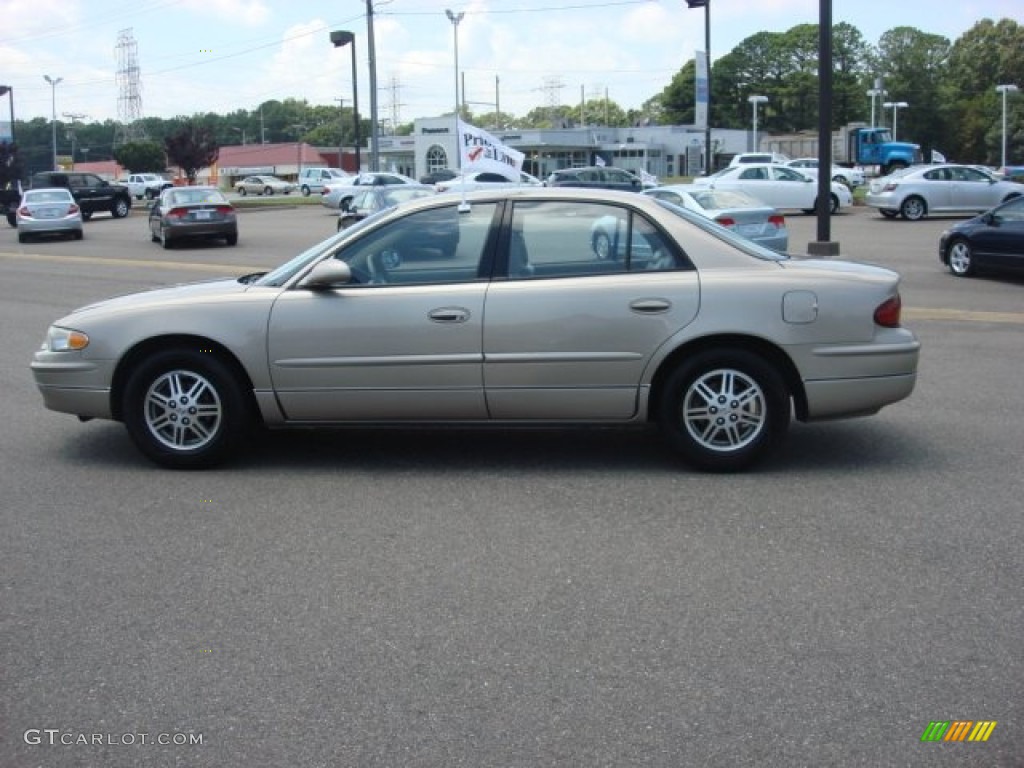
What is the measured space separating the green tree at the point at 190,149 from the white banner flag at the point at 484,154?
6454 centimetres

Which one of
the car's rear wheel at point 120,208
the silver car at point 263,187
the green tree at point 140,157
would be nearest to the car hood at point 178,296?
the car's rear wheel at point 120,208

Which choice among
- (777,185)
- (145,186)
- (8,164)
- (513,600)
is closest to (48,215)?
(777,185)

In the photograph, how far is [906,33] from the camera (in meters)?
123

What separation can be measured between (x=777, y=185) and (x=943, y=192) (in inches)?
201

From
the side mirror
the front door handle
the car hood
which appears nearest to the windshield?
the front door handle

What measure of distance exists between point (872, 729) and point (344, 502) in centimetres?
327

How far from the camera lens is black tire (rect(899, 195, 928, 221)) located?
3120 centimetres

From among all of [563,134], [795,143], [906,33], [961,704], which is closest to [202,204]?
[961,704]

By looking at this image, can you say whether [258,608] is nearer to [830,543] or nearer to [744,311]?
[830,543]

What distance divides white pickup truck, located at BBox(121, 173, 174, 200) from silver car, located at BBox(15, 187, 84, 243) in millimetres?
33173

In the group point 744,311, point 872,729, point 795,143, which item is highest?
point 795,143

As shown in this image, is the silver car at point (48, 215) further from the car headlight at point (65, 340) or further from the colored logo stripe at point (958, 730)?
the colored logo stripe at point (958, 730)

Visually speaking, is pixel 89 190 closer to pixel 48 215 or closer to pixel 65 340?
pixel 48 215

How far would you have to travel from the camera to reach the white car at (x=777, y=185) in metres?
34.2
